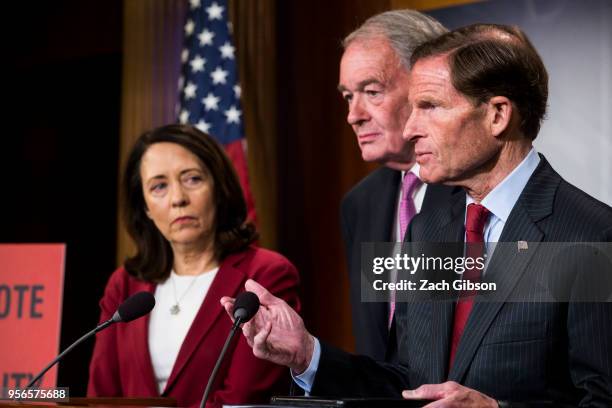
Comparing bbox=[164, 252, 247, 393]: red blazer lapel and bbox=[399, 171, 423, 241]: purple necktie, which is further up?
bbox=[399, 171, 423, 241]: purple necktie

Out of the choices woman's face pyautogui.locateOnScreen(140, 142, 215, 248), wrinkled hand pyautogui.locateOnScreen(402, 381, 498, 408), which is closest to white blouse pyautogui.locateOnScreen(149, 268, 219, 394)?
woman's face pyautogui.locateOnScreen(140, 142, 215, 248)

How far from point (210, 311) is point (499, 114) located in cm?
143

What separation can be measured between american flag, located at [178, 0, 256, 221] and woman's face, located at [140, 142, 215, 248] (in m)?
0.92

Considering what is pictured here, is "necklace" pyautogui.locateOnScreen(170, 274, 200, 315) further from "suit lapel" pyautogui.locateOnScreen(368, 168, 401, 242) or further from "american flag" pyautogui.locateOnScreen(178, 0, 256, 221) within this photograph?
"american flag" pyautogui.locateOnScreen(178, 0, 256, 221)

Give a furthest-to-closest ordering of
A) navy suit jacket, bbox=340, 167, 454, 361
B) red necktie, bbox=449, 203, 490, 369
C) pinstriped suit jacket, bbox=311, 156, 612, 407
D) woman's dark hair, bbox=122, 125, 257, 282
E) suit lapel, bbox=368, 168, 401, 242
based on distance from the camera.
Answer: woman's dark hair, bbox=122, 125, 257, 282, suit lapel, bbox=368, 168, 401, 242, navy suit jacket, bbox=340, 167, 454, 361, red necktie, bbox=449, 203, 490, 369, pinstriped suit jacket, bbox=311, 156, 612, 407

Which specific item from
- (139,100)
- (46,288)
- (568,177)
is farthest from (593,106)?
(139,100)

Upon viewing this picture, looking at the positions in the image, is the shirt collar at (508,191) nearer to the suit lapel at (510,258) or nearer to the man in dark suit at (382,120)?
the suit lapel at (510,258)

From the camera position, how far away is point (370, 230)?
3.32m

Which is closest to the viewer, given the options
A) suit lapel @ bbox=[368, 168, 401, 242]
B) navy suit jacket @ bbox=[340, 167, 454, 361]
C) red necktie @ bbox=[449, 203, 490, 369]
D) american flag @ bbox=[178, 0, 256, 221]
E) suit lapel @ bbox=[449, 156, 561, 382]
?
suit lapel @ bbox=[449, 156, 561, 382]

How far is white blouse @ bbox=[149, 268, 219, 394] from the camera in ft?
10.7

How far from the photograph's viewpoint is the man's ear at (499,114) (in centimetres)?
226

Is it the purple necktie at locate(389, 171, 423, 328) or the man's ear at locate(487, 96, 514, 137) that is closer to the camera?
the man's ear at locate(487, 96, 514, 137)

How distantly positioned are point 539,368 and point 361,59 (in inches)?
61.3

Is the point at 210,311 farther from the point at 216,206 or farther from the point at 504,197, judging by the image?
the point at 504,197
